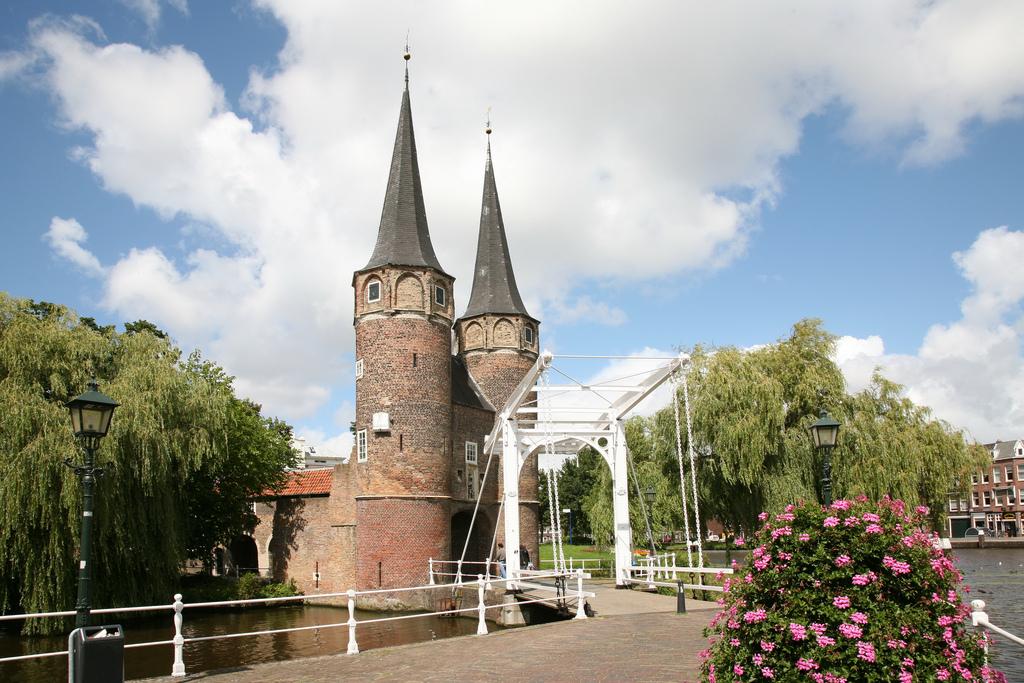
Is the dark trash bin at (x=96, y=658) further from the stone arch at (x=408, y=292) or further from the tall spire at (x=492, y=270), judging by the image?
the tall spire at (x=492, y=270)

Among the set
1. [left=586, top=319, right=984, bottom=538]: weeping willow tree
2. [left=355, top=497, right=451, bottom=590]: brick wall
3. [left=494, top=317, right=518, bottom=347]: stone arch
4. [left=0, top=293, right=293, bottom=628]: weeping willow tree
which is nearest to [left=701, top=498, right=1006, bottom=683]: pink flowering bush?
[left=586, top=319, right=984, bottom=538]: weeping willow tree

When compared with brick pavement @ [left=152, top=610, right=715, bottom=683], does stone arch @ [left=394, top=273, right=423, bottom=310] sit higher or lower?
higher

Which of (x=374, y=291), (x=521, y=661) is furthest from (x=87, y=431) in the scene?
(x=374, y=291)

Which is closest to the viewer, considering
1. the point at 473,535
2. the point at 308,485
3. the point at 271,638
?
the point at 271,638

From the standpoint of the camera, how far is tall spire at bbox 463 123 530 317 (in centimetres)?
3444

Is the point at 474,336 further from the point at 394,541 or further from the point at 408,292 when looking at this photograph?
the point at 394,541

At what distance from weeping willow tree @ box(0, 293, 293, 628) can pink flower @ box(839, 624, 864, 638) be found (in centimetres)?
1776

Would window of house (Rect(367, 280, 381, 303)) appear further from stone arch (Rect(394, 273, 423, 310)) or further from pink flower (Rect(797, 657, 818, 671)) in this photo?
pink flower (Rect(797, 657, 818, 671))

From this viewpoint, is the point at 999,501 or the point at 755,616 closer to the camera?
the point at 755,616

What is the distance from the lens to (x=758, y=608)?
539cm

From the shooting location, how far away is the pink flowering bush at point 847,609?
16.3 feet

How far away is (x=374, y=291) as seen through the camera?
28.8 meters

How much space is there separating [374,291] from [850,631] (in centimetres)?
2520

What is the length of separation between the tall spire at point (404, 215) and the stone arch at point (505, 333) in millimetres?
5027
